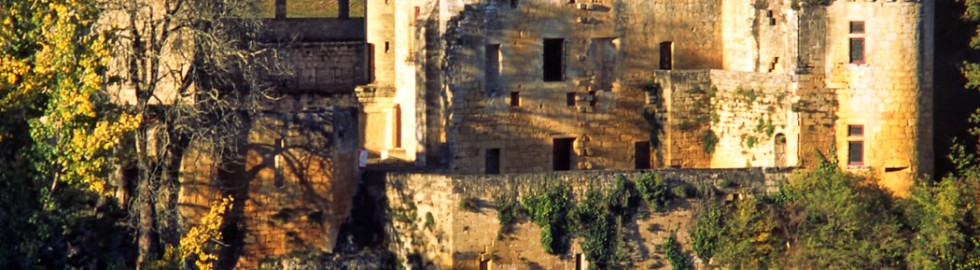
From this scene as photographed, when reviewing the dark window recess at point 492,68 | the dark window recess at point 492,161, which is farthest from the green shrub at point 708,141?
the dark window recess at point 492,68

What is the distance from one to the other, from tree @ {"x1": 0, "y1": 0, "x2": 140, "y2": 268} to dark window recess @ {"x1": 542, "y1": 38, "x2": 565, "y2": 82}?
1123 centimetres

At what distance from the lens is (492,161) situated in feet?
214

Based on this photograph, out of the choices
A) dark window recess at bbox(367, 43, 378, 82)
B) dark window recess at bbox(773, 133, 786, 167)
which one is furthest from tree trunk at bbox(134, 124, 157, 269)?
dark window recess at bbox(773, 133, 786, 167)

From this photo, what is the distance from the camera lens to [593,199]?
61750 mm

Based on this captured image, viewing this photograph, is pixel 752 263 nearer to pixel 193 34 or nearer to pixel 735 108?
pixel 735 108

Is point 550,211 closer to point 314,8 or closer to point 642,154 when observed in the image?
point 642,154

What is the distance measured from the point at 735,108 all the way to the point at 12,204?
15.6 meters

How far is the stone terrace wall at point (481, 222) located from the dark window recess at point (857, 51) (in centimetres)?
344

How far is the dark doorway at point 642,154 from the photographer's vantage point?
218ft

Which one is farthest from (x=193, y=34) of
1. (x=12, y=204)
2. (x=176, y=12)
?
(x=12, y=204)

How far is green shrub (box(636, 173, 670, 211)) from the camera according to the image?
203 ft

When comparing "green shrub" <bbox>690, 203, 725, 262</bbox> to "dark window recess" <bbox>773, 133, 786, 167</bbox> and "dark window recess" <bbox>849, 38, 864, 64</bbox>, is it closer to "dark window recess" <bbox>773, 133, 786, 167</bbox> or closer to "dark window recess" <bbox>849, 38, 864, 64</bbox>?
"dark window recess" <bbox>773, 133, 786, 167</bbox>

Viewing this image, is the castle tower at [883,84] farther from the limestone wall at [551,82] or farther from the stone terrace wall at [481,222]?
the limestone wall at [551,82]

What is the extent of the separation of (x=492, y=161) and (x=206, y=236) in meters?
8.32
